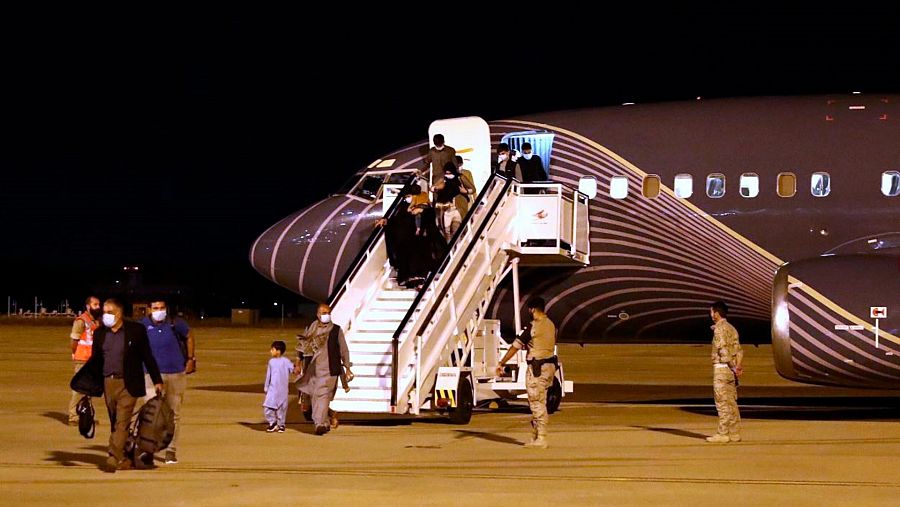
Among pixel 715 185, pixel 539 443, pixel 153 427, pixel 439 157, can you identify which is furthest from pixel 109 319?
pixel 715 185

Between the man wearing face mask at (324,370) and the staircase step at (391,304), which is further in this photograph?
the staircase step at (391,304)

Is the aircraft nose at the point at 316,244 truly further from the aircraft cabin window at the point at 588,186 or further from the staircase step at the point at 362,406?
the staircase step at the point at 362,406

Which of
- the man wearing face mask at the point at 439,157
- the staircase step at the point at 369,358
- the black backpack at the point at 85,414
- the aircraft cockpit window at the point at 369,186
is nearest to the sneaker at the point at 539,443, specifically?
the staircase step at the point at 369,358

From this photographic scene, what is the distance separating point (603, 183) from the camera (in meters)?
23.6

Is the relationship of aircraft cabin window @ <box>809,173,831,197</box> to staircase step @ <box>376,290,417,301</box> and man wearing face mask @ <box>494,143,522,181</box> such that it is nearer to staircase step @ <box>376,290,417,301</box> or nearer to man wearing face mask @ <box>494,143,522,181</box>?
man wearing face mask @ <box>494,143,522,181</box>

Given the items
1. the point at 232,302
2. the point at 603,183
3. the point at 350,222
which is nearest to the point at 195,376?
the point at 350,222

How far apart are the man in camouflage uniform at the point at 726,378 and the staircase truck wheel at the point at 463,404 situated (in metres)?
3.77

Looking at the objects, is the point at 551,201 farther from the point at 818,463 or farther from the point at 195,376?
the point at 195,376

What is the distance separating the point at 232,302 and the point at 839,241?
370 feet

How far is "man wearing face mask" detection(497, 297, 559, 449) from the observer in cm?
1700

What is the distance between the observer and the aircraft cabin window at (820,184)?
2264 cm

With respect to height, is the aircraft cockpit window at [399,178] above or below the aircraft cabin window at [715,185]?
above

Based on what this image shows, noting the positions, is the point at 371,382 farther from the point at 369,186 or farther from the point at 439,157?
the point at 369,186

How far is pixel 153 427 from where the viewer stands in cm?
1487
